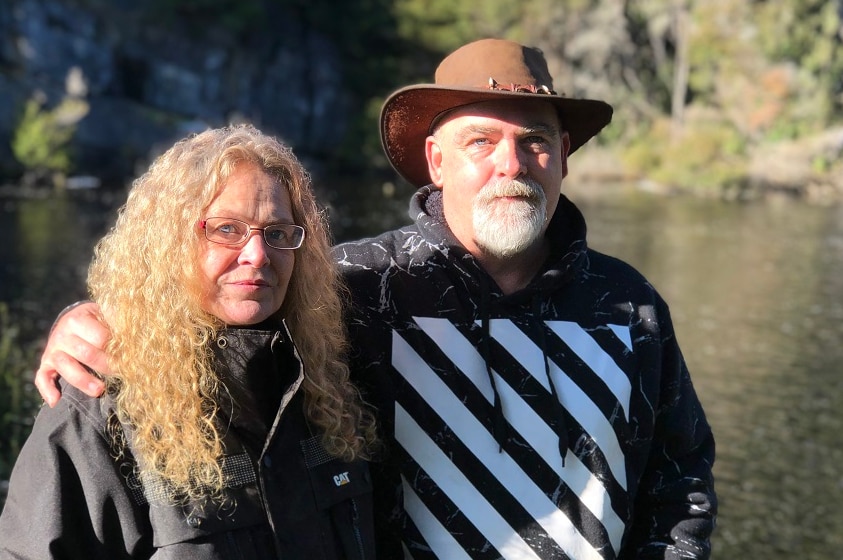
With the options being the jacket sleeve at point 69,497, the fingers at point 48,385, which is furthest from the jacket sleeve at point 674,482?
the fingers at point 48,385

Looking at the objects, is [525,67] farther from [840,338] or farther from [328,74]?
[328,74]

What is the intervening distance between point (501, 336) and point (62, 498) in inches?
50.2

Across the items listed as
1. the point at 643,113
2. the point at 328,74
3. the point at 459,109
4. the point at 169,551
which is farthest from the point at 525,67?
the point at 643,113

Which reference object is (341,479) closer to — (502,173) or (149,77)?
(502,173)

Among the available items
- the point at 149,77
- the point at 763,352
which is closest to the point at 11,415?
the point at 763,352

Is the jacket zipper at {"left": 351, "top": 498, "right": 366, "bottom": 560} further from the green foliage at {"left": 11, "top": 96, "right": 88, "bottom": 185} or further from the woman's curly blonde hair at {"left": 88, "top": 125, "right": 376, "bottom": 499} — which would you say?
the green foliage at {"left": 11, "top": 96, "right": 88, "bottom": 185}

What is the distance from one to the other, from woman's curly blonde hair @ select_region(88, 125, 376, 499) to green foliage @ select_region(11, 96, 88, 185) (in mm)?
28981

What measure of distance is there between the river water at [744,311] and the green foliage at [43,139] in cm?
223

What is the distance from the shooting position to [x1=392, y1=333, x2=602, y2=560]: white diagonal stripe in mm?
2826

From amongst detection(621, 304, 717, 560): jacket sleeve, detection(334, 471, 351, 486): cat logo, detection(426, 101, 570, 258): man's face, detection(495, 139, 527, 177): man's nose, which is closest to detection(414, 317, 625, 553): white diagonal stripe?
detection(621, 304, 717, 560): jacket sleeve

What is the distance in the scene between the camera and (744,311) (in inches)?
707

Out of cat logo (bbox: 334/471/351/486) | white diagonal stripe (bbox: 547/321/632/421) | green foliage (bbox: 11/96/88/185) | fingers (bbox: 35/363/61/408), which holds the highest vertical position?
green foliage (bbox: 11/96/88/185)

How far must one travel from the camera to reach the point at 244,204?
2312 mm

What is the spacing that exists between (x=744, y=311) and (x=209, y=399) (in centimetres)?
1688
